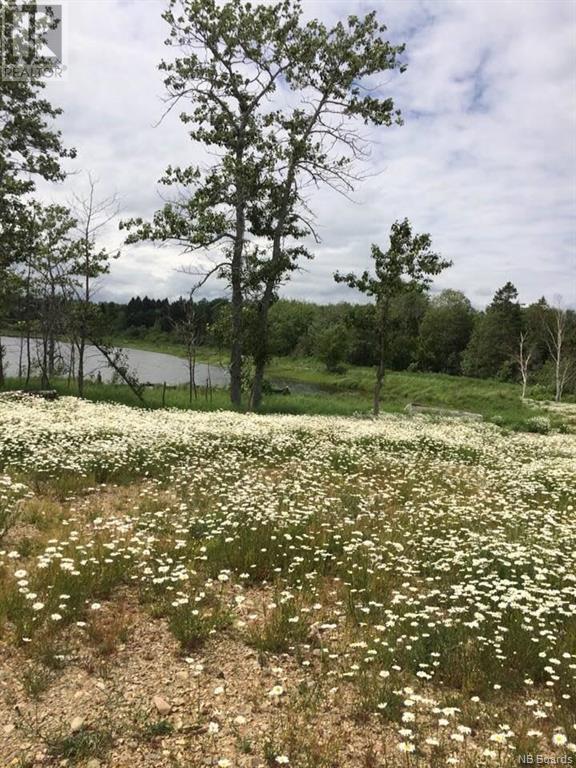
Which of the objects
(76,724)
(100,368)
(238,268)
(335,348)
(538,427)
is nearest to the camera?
(76,724)

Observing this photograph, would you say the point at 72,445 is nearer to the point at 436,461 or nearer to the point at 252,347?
the point at 436,461

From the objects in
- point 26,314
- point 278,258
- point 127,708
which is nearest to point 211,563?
point 127,708

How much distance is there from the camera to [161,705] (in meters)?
4.46

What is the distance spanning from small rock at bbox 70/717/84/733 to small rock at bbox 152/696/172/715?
585 millimetres

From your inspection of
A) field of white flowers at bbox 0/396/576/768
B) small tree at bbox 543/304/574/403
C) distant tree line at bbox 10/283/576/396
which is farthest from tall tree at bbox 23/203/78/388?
small tree at bbox 543/304/574/403

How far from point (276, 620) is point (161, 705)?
1.68 metres

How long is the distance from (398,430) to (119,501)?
14.6 meters

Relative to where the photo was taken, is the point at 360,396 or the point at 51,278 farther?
the point at 360,396

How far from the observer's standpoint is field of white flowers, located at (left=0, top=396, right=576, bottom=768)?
13.7ft

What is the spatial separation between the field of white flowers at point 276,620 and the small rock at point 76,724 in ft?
0.04

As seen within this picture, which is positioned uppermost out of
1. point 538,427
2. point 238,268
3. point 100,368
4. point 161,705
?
point 238,268

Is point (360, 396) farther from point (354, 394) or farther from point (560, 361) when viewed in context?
point (560, 361)

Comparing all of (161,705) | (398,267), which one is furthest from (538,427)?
(161,705)

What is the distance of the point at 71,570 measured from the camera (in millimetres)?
6445
